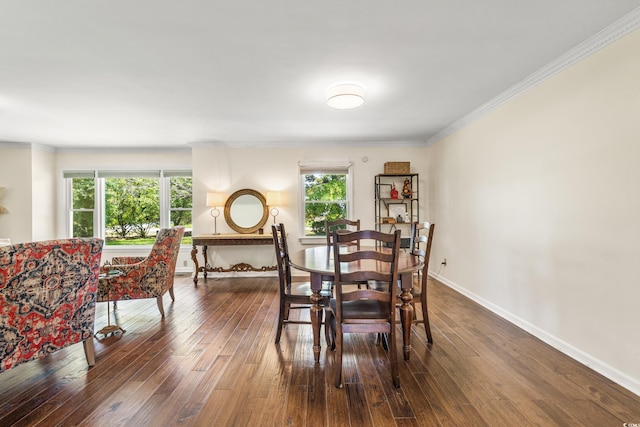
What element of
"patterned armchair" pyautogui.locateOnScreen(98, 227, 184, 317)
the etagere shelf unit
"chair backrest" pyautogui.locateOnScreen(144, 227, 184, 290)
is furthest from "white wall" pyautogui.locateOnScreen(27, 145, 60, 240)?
the etagere shelf unit

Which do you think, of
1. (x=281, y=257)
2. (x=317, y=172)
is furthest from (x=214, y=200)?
(x=281, y=257)

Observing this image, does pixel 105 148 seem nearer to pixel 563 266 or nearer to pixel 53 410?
pixel 53 410

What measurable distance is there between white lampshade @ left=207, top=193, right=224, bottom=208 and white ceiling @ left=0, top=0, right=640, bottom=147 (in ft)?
4.59

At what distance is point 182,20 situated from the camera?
6.42ft

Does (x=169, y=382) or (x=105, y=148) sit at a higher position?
(x=105, y=148)

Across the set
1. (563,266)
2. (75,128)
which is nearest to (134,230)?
(75,128)

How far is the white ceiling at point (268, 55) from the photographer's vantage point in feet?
6.17

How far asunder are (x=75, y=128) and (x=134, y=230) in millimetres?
2140

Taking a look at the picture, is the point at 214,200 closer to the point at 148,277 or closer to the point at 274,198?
the point at 274,198

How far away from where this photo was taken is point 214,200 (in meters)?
5.13

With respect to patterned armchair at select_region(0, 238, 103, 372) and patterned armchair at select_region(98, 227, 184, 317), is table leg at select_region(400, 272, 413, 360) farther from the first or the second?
patterned armchair at select_region(98, 227, 184, 317)

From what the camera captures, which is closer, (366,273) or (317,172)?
(366,273)

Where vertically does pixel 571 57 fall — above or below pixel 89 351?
above

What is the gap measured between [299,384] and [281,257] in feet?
3.38
